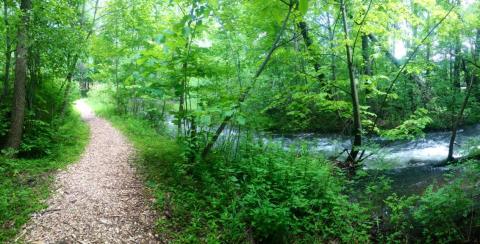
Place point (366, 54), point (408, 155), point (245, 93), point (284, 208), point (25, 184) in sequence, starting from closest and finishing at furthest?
point (284, 208), point (25, 184), point (245, 93), point (408, 155), point (366, 54)

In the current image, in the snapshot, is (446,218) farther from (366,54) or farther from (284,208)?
(366,54)

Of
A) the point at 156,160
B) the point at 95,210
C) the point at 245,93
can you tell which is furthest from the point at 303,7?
the point at 156,160

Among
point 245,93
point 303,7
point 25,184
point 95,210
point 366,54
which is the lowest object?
point 95,210

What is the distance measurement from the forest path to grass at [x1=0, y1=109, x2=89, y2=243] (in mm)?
160

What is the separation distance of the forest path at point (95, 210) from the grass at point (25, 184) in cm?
16

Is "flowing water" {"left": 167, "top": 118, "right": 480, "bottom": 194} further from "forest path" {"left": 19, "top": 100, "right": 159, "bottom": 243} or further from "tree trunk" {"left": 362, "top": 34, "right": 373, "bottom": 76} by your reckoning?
"tree trunk" {"left": 362, "top": 34, "right": 373, "bottom": 76}

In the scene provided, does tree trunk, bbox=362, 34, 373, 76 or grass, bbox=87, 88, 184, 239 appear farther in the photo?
tree trunk, bbox=362, 34, 373, 76

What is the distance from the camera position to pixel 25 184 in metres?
5.68

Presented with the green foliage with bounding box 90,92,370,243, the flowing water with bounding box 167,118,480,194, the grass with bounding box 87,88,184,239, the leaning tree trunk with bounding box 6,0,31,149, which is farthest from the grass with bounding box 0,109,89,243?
the flowing water with bounding box 167,118,480,194

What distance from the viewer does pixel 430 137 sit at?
14195 mm

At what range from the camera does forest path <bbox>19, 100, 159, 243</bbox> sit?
14.0ft

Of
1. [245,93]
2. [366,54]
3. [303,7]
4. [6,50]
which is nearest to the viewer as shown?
[303,7]

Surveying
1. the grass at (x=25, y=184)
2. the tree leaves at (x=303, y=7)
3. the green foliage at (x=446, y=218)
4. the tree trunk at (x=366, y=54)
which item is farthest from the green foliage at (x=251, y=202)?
the tree trunk at (x=366, y=54)

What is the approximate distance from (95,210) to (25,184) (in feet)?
6.08
